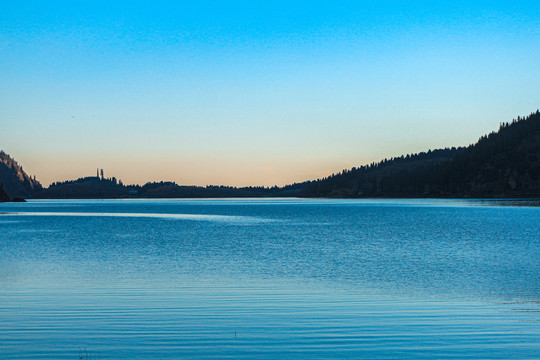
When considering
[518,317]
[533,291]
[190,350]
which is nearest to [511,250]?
[533,291]

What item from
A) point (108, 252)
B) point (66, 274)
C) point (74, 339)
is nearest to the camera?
point (74, 339)

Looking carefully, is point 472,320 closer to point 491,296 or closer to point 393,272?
point 491,296

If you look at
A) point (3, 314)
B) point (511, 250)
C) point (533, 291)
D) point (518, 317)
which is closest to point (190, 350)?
point (3, 314)

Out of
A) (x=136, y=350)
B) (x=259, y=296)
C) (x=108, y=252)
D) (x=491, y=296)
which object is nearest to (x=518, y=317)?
(x=491, y=296)

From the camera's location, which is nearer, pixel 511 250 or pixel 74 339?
pixel 74 339

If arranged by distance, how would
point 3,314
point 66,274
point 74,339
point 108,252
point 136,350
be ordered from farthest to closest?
point 108,252, point 66,274, point 3,314, point 74,339, point 136,350

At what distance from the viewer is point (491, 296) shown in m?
22.8

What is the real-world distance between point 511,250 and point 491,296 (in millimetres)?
26134

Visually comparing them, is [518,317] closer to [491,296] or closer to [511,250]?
[491,296]

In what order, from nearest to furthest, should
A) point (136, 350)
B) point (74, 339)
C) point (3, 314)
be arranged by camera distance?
point (136, 350) → point (74, 339) → point (3, 314)

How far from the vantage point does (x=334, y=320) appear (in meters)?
17.8

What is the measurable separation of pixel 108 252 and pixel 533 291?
33.4 m

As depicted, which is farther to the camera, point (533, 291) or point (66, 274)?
point (66, 274)

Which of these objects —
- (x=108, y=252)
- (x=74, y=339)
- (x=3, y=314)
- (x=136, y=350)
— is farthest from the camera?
(x=108, y=252)
